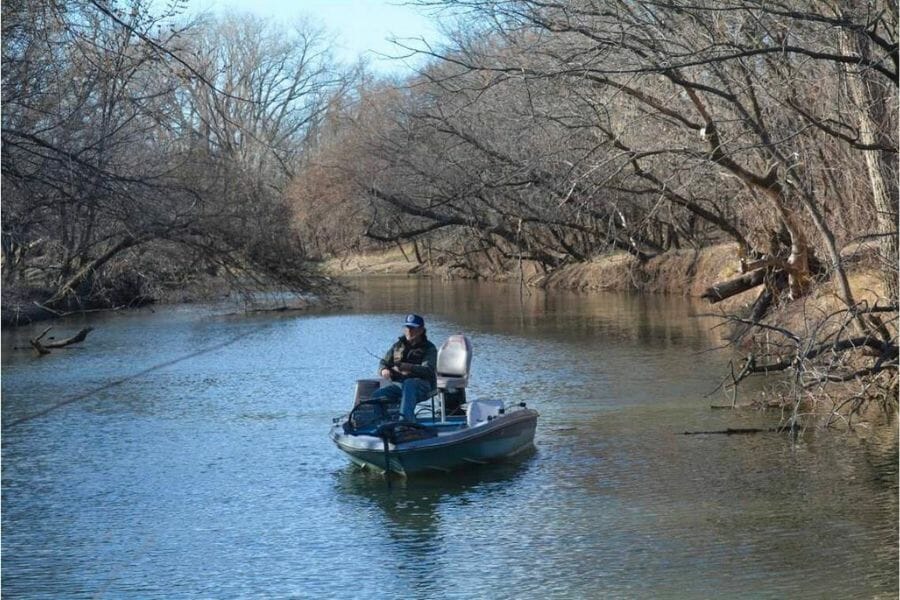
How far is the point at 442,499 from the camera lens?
12.0 metres

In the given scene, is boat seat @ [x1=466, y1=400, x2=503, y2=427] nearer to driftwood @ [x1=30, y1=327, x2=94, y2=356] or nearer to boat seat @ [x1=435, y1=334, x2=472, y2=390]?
boat seat @ [x1=435, y1=334, x2=472, y2=390]

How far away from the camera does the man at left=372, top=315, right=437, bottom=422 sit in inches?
498

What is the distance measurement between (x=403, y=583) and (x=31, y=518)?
13.4 ft

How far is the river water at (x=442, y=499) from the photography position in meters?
9.44

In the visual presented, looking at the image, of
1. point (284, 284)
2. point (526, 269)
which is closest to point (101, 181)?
point (284, 284)

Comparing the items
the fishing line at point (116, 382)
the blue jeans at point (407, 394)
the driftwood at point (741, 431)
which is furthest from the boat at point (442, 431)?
the fishing line at point (116, 382)

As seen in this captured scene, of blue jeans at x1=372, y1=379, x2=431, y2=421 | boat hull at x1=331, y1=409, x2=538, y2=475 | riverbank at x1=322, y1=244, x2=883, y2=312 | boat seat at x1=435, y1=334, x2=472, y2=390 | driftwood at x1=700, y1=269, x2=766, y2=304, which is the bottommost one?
boat hull at x1=331, y1=409, x2=538, y2=475

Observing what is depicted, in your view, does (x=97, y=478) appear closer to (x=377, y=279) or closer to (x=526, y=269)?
(x=526, y=269)

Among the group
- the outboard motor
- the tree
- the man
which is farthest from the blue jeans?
the tree

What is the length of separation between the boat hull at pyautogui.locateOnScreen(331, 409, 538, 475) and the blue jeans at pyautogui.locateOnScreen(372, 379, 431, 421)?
1.33 feet

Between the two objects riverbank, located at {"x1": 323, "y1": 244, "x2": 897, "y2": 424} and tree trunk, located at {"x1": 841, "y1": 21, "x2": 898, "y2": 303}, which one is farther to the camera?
riverbank, located at {"x1": 323, "y1": 244, "x2": 897, "y2": 424}

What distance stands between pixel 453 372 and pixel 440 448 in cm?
150

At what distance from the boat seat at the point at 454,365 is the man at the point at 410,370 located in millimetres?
495

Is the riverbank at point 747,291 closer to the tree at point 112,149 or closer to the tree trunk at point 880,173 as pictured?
A: the tree trunk at point 880,173
